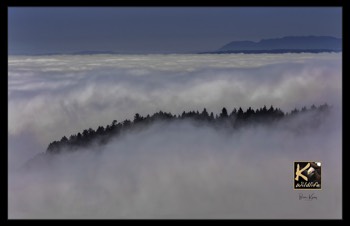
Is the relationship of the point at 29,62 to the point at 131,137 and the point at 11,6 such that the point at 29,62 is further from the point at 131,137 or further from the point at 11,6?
the point at 131,137

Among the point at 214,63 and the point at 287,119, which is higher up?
the point at 214,63

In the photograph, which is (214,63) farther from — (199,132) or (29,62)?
(29,62)
